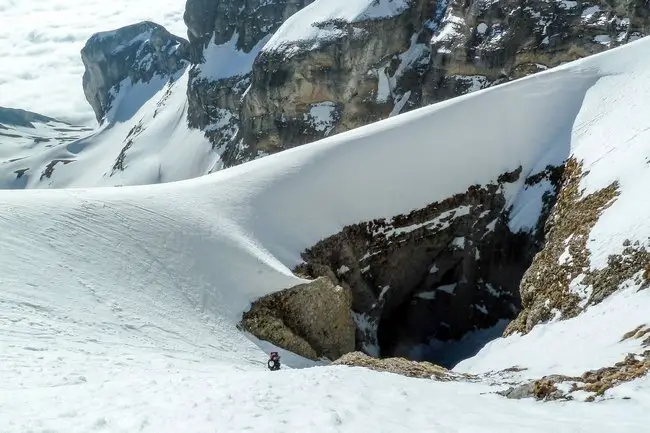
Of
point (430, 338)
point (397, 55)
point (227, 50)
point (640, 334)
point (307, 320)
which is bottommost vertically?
point (430, 338)

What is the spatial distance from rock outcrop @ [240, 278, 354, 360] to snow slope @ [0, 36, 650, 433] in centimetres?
93

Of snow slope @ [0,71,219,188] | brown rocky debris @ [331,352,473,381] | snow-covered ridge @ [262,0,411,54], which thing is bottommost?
snow slope @ [0,71,219,188]

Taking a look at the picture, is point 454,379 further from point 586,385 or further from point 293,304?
point 293,304

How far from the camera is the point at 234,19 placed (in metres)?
133

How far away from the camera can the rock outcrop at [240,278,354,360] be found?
2398 centimetres

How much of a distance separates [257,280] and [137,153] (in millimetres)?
123557

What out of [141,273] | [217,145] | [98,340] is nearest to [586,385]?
[98,340]

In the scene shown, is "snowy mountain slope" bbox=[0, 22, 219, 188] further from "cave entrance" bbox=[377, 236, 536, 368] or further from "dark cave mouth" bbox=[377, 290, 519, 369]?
"cave entrance" bbox=[377, 236, 536, 368]

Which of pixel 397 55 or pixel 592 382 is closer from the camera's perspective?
pixel 592 382

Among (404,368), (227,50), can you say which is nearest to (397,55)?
(404,368)

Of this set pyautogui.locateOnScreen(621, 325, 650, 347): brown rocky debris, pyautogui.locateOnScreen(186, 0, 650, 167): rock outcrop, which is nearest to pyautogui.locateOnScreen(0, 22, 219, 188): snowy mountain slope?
pyautogui.locateOnScreen(186, 0, 650, 167): rock outcrop

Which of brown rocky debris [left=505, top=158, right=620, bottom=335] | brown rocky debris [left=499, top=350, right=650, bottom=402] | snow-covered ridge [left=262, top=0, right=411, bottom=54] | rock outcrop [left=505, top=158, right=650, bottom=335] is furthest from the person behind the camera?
snow-covered ridge [left=262, top=0, right=411, bottom=54]

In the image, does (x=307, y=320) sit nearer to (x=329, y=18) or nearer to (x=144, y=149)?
(x=329, y=18)

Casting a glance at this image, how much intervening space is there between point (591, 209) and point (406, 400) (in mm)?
16818
